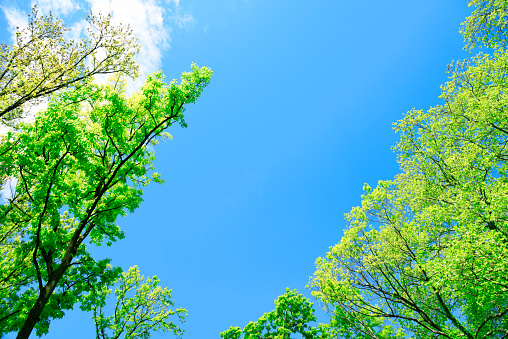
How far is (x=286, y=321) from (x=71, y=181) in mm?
17578

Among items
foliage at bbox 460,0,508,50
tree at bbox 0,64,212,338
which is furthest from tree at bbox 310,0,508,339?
tree at bbox 0,64,212,338

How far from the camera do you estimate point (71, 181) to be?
30.9ft

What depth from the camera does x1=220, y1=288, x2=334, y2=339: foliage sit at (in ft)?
60.4

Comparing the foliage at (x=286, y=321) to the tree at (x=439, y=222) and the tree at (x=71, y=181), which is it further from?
the tree at (x=71, y=181)

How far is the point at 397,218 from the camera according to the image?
13727 mm

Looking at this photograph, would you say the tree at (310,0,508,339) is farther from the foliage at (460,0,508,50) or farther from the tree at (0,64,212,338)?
the tree at (0,64,212,338)

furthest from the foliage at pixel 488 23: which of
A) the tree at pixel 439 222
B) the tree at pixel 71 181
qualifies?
the tree at pixel 71 181

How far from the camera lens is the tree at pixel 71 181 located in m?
8.62

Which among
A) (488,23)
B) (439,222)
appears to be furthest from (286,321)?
(488,23)

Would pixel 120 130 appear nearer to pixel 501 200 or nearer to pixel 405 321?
pixel 501 200

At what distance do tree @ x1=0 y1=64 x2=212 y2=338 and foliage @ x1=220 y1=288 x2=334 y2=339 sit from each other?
1282 centimetres

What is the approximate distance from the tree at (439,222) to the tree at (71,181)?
38.1 ft

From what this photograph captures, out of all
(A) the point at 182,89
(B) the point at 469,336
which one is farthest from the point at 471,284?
(A) the point at 182,89

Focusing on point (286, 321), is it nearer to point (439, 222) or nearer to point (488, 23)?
point (439, 222)
